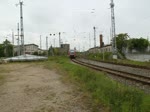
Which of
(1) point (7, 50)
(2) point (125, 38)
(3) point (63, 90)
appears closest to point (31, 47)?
(1) point (7, 50)

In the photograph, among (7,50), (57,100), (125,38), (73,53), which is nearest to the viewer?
(57,100)

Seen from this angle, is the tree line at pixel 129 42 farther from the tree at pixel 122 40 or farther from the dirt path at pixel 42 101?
the dirt path at pixel 42 101

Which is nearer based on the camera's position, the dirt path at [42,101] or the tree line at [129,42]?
the dirt path at [42,101]

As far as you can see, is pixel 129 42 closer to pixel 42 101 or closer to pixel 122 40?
pixel 122 40

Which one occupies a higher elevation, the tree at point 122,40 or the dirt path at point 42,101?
the tree at point 122,40

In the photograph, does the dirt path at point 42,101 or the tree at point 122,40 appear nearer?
the dirt path at point 42,101

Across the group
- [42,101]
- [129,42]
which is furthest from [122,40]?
[42,101]

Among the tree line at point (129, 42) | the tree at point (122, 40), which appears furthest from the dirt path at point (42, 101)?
the tree at point (122, 40)

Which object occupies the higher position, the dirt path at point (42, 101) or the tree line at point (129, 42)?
the tree line at point (129, 42)

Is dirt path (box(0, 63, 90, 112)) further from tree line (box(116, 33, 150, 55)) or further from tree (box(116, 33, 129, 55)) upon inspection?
tree (box(116, 33, 129, 55))

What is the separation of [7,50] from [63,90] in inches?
4667

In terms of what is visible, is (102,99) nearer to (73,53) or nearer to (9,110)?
(9,110)

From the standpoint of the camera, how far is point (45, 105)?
397 inches

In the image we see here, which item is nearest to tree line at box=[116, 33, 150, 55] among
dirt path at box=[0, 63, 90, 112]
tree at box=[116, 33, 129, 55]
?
tree at box=[116, 33, 129, 55]
